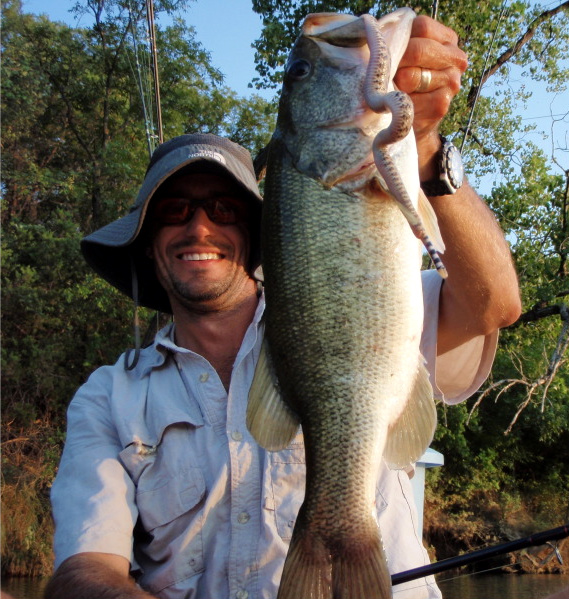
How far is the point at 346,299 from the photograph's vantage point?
179 centimetres

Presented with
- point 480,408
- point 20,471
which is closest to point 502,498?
point 480,408

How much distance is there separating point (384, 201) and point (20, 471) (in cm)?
1252

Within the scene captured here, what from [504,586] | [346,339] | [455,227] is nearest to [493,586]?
[504,586]

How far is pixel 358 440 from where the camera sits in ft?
5.88

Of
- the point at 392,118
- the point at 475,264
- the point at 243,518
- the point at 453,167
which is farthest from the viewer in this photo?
the point at 243,518

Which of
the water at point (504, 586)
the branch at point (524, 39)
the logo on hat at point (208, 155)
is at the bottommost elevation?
the water at point (504, 586)

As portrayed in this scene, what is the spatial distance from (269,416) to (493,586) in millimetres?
14460

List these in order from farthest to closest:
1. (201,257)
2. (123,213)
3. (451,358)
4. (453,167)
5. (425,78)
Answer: (123,213)
(201,257)
(451,358)
(453,167)
(425,78)

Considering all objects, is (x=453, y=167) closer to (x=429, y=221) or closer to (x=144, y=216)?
(x=429, y=221)

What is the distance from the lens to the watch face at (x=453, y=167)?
2.07 m

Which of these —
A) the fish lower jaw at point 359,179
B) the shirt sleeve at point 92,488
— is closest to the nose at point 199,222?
the shirt sleeve at point 92,488

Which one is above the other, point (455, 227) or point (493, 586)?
point (455, 227)

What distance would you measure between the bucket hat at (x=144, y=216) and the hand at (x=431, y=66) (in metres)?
0.98

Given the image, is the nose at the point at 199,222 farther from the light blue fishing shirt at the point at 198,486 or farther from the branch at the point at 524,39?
the branch at the point at 524,39
